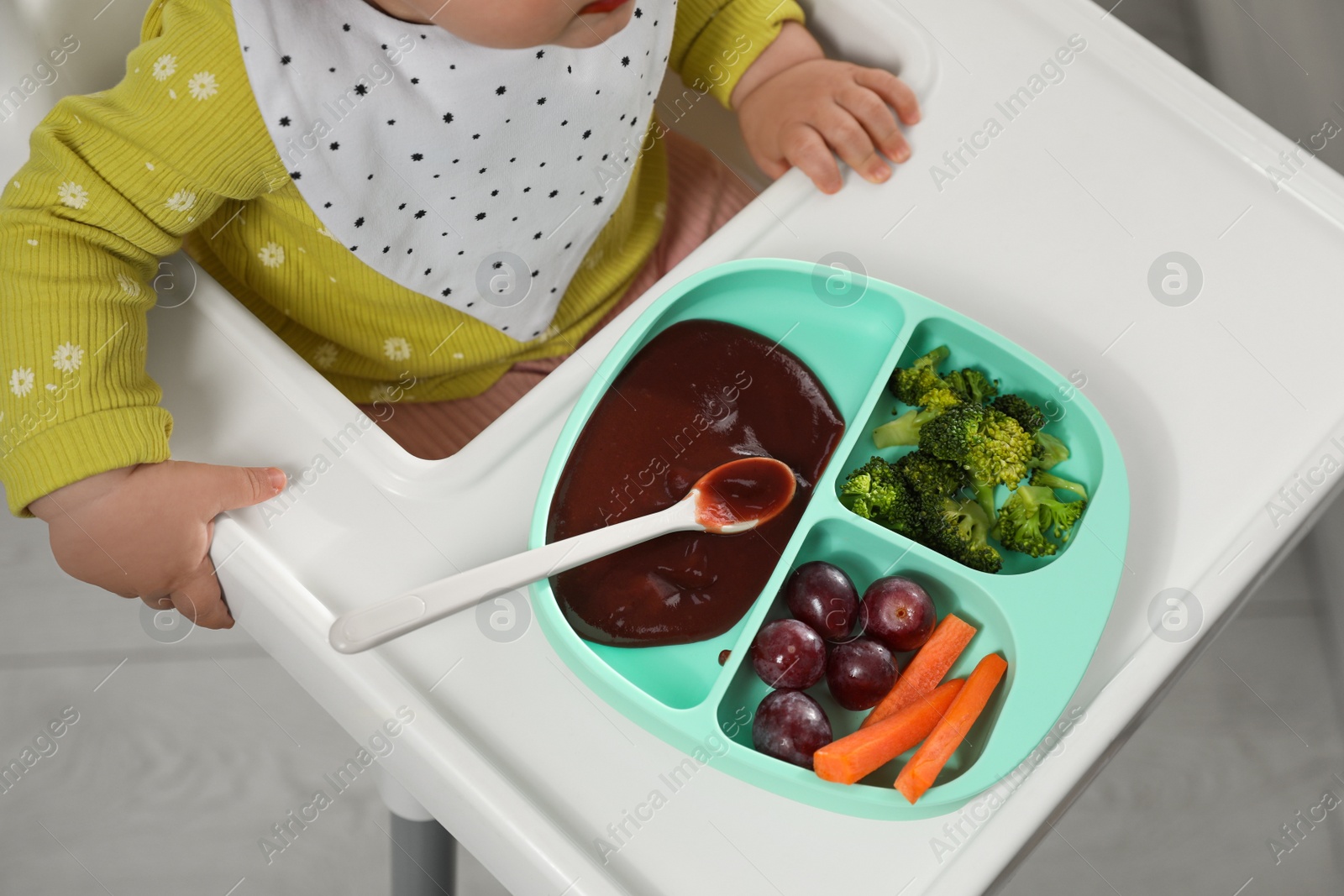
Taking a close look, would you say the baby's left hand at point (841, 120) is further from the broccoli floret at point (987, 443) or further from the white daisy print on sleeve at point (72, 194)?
the white daisy print on sleeve at point (72, 194)

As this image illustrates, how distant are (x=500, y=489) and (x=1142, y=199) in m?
0.46

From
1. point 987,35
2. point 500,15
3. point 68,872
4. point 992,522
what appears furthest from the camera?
point 68,872

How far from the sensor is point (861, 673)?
0.58 metres

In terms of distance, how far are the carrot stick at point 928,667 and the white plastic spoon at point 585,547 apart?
4.5 inches

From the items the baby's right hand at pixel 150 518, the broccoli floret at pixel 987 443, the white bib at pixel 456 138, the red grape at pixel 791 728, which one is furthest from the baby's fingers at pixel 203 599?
the broccoli floret at pixel 987 443

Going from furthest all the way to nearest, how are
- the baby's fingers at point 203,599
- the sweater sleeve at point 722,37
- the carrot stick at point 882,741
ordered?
1. the sweater sleeve at point 722,37
2. the baby's fingers at point 203,599
3. the carrot stick at point 882,741

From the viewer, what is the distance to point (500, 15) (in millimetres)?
527

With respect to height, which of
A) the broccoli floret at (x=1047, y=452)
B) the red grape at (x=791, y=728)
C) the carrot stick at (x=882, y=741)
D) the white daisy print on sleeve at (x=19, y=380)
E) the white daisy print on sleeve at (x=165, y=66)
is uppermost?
the broccoli floret at (x=1047, y=452)

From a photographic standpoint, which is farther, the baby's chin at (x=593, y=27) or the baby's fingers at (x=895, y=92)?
the baby's fingers at (x=895, y=92)

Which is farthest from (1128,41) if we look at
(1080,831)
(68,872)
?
(68,872)

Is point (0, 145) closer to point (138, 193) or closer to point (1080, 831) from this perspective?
point (138, 193)

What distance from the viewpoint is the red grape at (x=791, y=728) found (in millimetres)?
552

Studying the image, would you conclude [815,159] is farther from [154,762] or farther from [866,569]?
[154,762]

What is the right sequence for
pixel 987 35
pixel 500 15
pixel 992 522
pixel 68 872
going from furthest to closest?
pixel 68 872
pixel 987 35
pixel 992 522
pixel 500 15
